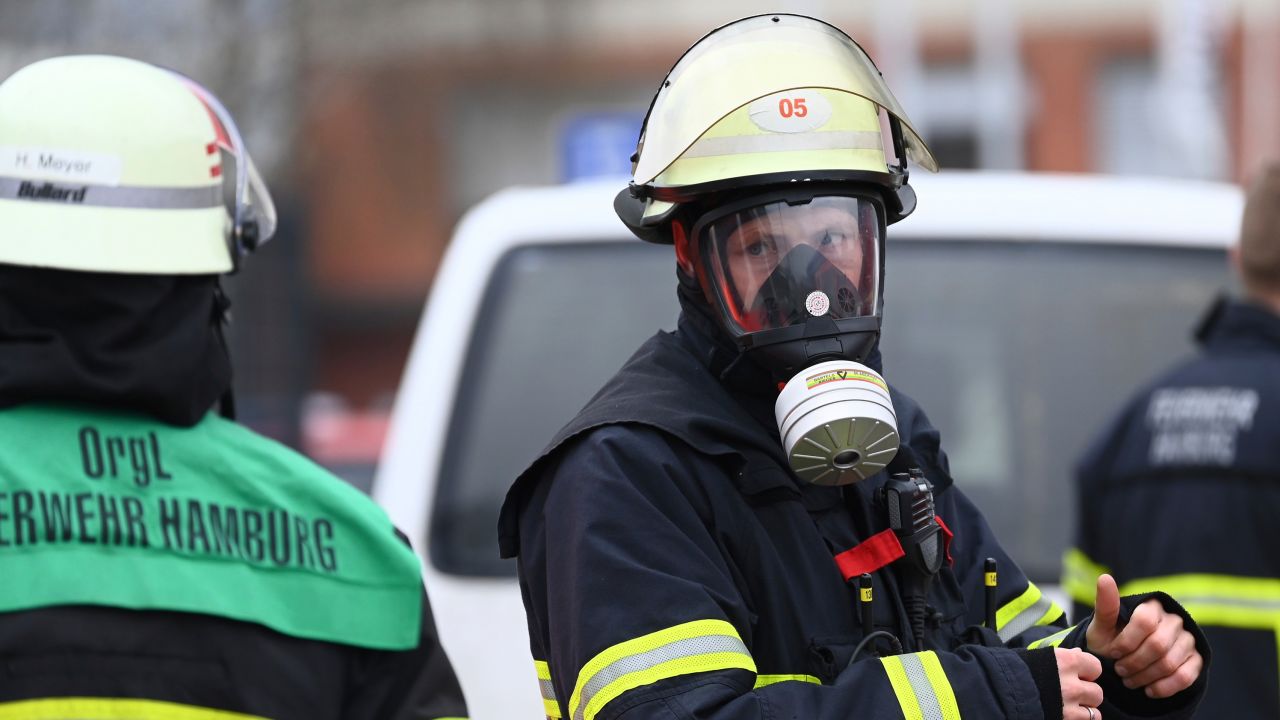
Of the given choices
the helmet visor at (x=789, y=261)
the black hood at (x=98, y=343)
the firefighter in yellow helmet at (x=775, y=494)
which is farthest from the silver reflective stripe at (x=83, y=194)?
the helmet visor at (x=789, y=261)

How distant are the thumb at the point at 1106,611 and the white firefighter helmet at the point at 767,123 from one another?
587 millimetres

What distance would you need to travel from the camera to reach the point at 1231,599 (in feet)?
11.9

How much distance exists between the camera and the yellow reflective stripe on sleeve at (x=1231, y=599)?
3611mm

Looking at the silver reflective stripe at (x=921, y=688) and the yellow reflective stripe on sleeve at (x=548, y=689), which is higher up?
the silver reflective stripe at (x=921, y=688)

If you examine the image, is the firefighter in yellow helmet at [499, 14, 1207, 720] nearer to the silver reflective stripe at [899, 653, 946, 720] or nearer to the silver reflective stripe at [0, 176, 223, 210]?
the silver reflective stripe at [899, 653, 946, 720]

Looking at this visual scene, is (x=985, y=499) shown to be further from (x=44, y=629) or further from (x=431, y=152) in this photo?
(x=431, y=152)

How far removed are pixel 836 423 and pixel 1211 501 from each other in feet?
6.32

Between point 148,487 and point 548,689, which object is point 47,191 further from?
point 548,689

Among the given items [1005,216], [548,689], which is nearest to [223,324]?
[548,689]

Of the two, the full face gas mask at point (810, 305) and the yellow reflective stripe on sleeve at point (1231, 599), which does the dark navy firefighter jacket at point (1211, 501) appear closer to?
the yellow reflective stripe on sleeve at point (1231, 599)

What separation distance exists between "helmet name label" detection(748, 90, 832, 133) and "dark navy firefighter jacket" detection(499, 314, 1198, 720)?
29cm

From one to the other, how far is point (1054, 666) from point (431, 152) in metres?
24.9

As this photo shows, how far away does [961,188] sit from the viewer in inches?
164

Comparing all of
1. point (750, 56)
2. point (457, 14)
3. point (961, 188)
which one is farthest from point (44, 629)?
point (457, 14)
